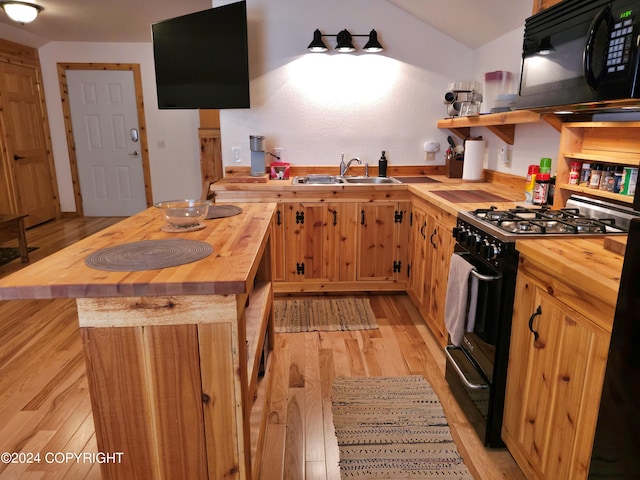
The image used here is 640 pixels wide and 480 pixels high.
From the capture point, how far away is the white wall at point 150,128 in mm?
5871

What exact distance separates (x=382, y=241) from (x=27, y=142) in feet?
16.5

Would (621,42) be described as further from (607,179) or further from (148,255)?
(148,255)

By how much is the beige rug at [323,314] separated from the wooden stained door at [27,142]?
13.9 ft

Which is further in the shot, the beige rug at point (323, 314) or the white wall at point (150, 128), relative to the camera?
the white wall at point (150, 128)

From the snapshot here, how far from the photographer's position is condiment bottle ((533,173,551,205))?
2230 millimetres

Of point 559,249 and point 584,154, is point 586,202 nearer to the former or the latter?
point 584,154

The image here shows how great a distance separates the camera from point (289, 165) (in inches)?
150

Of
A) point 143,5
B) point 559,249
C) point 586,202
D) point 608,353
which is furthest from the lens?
point 143,5

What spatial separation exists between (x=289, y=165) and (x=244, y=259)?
102 inches

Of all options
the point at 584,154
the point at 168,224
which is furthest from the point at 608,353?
the point at 168,224

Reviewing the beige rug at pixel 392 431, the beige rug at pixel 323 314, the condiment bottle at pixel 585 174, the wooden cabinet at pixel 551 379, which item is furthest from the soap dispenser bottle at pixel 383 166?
the wooden cabinet at pixel 551 379

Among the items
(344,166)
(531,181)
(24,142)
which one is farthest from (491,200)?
(24,142)

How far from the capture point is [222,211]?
2.05 meters

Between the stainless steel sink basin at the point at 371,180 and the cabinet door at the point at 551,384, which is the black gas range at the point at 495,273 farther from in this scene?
the stainless steel sink basin at the point at 371,180
